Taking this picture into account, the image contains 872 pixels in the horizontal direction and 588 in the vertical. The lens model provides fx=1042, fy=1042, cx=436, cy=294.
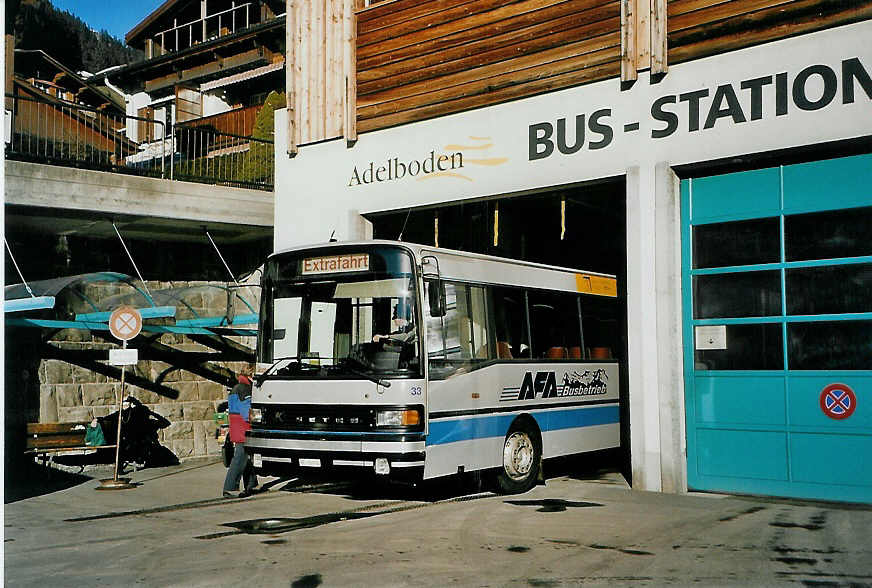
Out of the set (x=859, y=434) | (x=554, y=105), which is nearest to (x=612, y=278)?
(x=554, y=105)

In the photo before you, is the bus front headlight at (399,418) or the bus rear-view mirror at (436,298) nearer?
the bus front headlight at (399,418)

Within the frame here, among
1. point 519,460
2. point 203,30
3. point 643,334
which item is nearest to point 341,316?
point 519,460

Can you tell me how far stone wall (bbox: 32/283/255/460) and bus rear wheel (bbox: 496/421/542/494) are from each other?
8.65 meters

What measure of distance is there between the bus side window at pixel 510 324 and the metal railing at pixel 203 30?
2813 cm

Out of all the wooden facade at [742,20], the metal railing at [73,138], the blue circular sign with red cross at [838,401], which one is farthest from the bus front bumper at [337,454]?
the metal railing at [73,138]

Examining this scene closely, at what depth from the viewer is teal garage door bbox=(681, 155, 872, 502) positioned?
11.4 m

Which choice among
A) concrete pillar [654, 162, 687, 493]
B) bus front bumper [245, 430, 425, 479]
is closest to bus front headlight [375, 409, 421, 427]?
bus front bumper [245, 430, 425, 479]

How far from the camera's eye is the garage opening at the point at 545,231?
16.5 metres

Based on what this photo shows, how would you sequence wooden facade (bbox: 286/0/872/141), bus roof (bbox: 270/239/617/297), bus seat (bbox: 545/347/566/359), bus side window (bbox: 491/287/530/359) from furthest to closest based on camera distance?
bus seat (bbox: 545/347/566/359) < bus side window (bbox: 491/287/530/359) < wooden facade (bbox: 286/0/872/141) < bus roof (bbox: 270/239/617/297)

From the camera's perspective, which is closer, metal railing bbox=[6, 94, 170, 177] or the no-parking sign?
the no-parking sign

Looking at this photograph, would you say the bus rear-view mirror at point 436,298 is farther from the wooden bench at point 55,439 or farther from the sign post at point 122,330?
the wooden bench at point 55,439

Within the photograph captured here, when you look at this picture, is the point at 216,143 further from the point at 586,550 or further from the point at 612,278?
the point at 586,550

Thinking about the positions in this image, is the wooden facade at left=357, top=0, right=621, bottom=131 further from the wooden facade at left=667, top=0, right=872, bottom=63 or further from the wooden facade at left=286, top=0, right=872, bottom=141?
the wooden facade at left=667, top=0, right=872, bottom=63

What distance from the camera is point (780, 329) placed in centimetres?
1204
